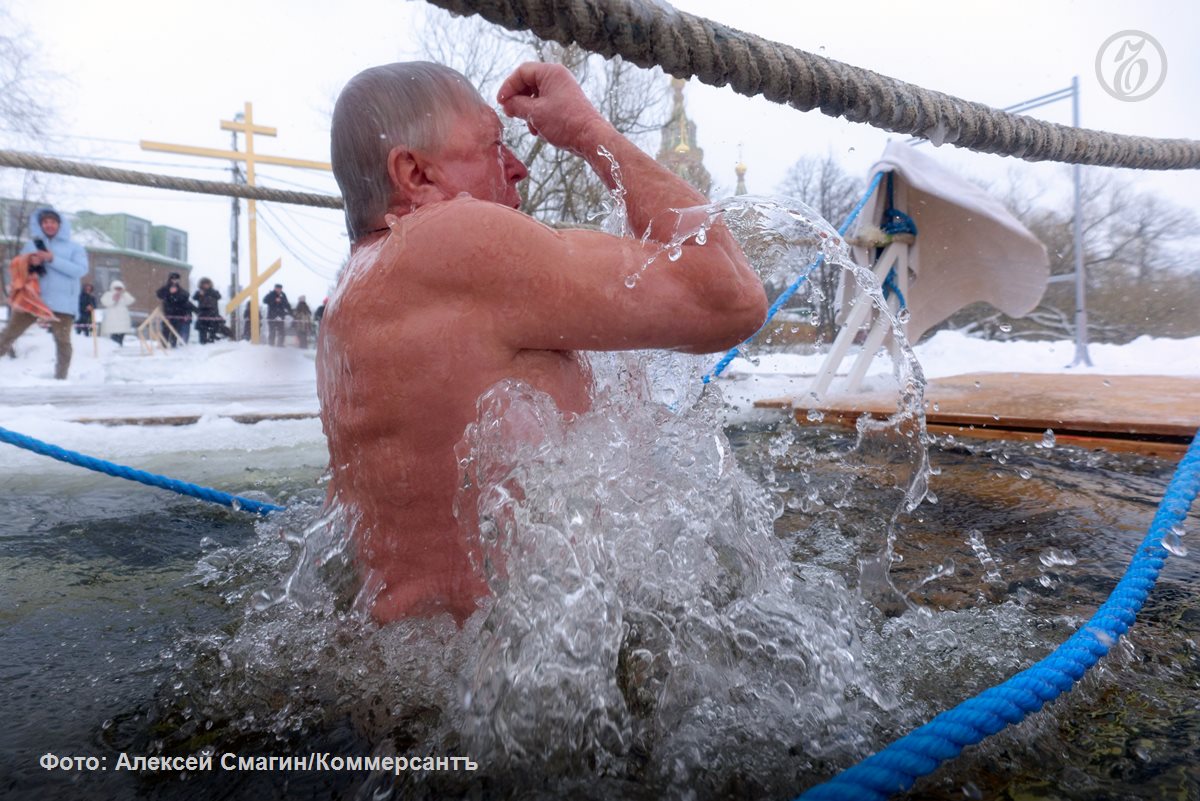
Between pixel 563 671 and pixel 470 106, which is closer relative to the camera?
pixel 563 671

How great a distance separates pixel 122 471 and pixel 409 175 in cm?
161

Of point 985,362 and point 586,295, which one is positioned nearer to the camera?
point 586,295

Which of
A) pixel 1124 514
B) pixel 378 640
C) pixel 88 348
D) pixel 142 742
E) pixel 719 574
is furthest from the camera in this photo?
pixel 88 348

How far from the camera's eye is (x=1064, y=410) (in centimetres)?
351

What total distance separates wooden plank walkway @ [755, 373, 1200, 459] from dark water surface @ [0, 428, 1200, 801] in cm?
76

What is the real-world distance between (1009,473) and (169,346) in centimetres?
1851

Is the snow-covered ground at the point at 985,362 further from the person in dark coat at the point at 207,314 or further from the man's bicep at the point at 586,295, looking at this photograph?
the person in dark coat at the point at 207,314

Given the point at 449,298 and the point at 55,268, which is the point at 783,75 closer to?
the point at 449,298

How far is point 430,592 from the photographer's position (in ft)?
3.88

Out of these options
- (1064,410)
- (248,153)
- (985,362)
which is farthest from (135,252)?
(1064,410)

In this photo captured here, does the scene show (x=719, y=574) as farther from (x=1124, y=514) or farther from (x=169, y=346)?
(x=169, y=346)

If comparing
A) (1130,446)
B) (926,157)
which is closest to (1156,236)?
(926,157)

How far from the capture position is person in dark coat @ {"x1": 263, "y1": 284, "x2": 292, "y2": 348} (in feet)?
53.1

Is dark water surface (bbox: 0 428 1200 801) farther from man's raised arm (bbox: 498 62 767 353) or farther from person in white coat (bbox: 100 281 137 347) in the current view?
person in white coat (bbox: 100 281 137 347)
